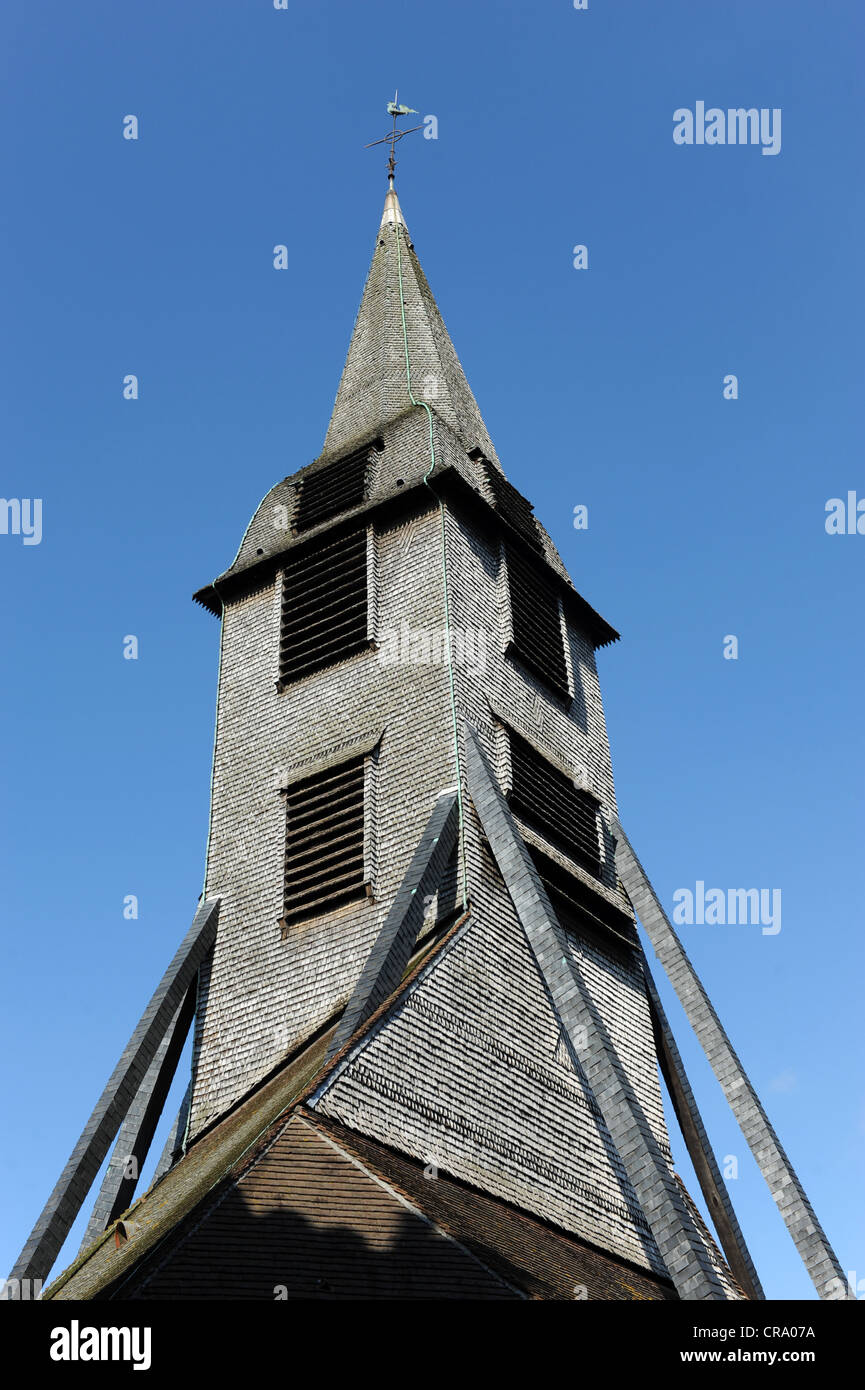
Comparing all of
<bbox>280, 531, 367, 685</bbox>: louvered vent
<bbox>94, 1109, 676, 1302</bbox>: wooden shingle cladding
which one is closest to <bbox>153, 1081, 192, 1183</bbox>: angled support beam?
<bbox>94, 1109, 676, 1302</bbox>: wooden shingle cladding

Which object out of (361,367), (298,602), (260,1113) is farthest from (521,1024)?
(361,367)

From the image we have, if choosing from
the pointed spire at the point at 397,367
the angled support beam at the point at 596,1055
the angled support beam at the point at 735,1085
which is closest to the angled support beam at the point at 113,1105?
the angled support beam at the point at 596,1055

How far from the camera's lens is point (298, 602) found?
22.0 m

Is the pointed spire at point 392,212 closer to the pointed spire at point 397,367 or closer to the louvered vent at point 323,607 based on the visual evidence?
the pointed spire at point 397,367

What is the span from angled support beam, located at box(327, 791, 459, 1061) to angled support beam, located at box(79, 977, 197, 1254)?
3.82 metres

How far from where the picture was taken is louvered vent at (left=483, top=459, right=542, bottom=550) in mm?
22672

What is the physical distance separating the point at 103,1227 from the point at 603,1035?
21.1 ft

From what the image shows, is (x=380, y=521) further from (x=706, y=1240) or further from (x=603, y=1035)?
(x=706, y=1240)

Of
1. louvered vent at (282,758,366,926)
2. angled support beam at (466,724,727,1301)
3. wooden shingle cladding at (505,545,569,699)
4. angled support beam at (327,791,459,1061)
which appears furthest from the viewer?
wooden shingle cladding at (505,545,569,699)

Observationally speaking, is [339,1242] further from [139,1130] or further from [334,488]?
[334,488]

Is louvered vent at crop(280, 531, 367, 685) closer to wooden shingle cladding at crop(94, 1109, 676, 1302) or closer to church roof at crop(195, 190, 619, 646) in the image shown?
church roof at crop(195, 190, 619, 646)

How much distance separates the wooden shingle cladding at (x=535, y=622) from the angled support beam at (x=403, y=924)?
431 centimetres

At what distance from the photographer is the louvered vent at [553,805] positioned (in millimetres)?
19094
